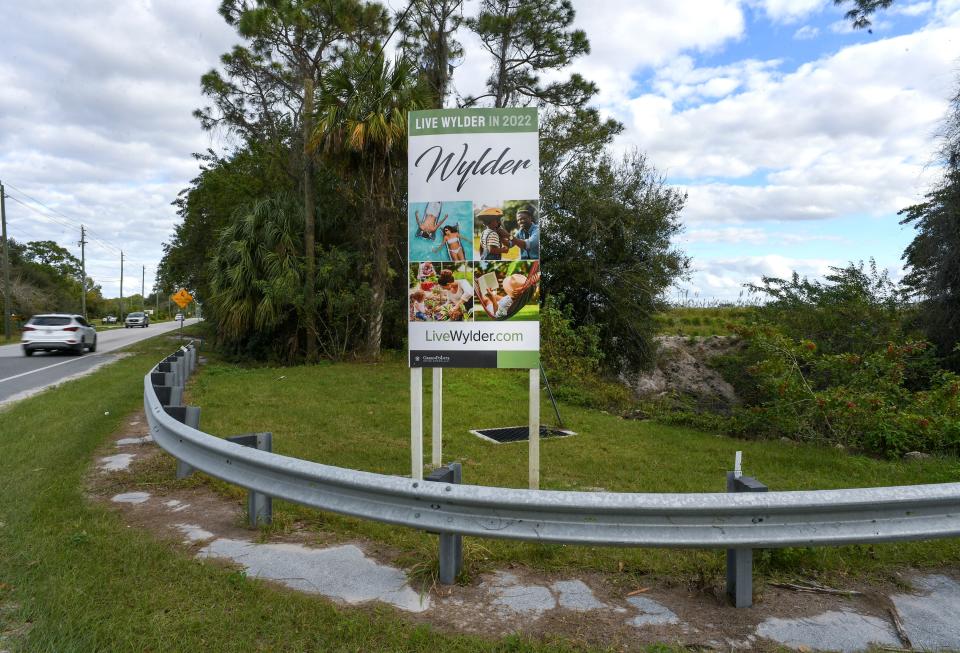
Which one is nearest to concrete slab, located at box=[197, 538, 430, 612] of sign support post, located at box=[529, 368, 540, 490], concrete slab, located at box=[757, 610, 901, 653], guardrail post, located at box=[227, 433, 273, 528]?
guardrail post, located at box=[227, 433, 273, 528]

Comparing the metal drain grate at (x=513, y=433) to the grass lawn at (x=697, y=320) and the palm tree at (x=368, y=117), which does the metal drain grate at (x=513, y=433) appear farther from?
the grass lawn at (x=697, y=320)

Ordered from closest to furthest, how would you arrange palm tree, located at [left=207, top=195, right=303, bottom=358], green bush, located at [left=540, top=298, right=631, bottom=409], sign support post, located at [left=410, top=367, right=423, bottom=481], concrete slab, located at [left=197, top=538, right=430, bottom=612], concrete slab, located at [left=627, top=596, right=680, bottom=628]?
concrete slab, located at [left=627, top=596, right=680, bottom=628] < concrete slab, located at [left=197, top=538, right=430, bottom=612] < sign support post, located at [left=410, top=367, right=423, bottom=481] < green bush, located at [left=540, top=298, right=631, bottom=409] < palm tree, located at [left=207, top=195, right=303, bottom=358]

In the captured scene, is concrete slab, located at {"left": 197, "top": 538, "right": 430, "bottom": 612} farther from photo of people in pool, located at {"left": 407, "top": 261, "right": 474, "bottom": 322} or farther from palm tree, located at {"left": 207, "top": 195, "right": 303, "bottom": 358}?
palm tree, located at {"left": 207, "top": 195, "right": 303, "bottom": 358}

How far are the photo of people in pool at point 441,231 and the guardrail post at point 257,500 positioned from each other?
2.03 meters

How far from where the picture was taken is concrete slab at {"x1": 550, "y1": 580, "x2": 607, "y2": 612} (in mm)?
3221

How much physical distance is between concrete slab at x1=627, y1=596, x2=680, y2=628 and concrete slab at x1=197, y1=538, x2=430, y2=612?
104cm

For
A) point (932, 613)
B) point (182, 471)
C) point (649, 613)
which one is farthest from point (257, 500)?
point (932, 613)

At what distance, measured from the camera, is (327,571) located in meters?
3.67

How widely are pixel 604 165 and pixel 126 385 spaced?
15.3 meters

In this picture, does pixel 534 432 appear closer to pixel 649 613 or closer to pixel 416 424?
pixel 416 424

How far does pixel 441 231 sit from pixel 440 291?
0.52 m

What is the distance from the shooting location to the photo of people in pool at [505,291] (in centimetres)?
548

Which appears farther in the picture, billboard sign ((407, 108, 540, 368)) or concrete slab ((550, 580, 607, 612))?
billboard sign ((407, 108, 540, 368))

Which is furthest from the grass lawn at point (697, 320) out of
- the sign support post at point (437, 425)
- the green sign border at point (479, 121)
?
the green sign border at point (479, 121)
